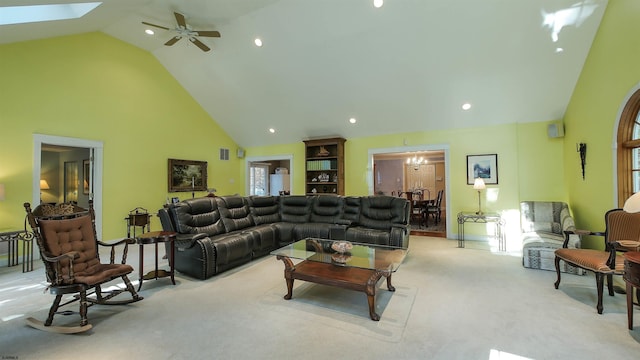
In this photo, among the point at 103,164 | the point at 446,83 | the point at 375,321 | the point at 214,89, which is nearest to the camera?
the point at 375,321

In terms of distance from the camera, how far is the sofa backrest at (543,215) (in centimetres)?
448

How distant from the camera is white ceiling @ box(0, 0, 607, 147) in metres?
3.78

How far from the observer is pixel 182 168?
6.71 m

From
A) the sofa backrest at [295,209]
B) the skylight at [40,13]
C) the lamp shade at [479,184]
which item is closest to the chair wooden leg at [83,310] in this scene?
the sofa backrest at [295,209]

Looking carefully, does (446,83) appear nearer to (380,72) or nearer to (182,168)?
(380,72)

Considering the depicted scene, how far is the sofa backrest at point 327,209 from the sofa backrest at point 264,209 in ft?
2.58

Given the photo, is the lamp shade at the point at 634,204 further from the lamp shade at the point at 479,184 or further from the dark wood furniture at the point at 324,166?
the dark wood furniture at the point at 324,166

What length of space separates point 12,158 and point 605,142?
8758 millimetres

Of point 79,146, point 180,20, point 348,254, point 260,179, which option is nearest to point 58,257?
point 348,254

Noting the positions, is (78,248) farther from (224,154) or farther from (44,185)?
(44,185)

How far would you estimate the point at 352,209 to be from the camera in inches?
202

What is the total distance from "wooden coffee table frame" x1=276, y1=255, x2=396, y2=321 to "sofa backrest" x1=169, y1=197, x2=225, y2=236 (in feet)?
5.50

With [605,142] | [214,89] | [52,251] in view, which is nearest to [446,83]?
[605,142]

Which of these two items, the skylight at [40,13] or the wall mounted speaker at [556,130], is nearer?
the skylight at [40,13]
